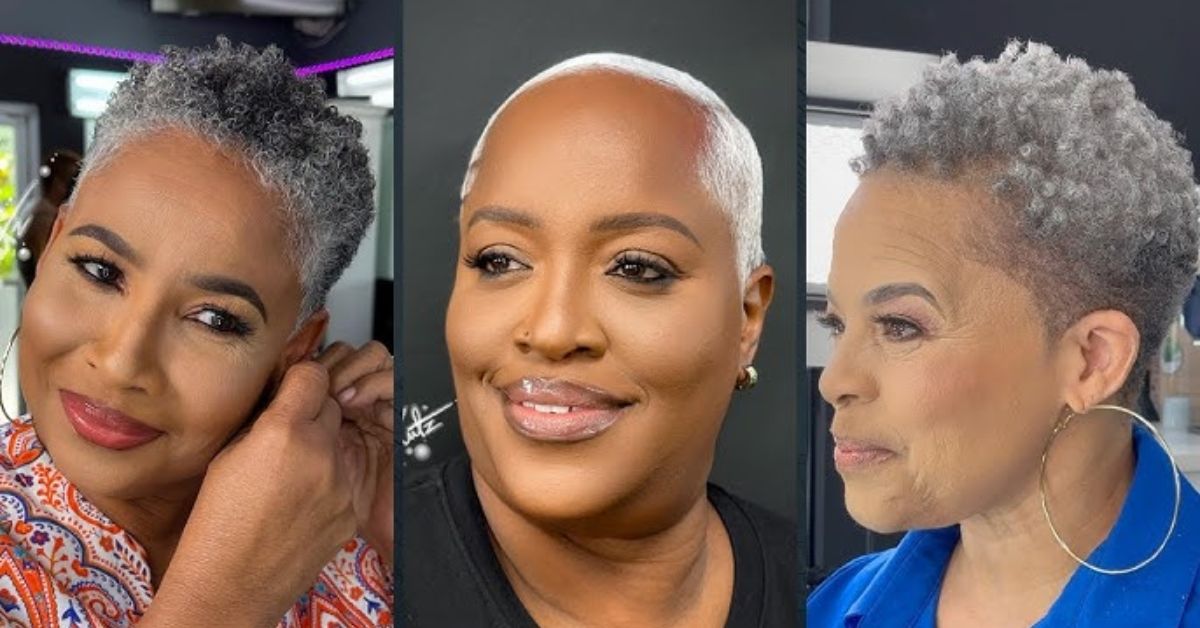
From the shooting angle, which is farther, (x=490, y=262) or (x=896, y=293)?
(x=896, y=293)

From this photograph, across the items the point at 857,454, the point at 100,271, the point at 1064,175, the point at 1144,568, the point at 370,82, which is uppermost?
the point at 370,82

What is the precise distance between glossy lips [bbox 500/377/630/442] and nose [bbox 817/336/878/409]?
29cm

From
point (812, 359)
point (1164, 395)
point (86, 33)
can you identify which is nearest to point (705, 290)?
point (812, 359)

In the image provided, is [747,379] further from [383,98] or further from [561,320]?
[383,98]

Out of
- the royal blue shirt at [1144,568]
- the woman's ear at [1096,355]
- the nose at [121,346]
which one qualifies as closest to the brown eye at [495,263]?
the nose at [121,346]

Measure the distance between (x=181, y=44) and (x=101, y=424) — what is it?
438 mm

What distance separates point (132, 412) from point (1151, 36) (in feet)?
4.52

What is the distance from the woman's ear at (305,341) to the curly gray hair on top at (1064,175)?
67cm

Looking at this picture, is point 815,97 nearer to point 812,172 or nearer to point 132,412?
point 812,172

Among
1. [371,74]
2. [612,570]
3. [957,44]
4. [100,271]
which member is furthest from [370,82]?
[957,44]

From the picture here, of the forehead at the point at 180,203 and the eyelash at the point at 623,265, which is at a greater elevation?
the forehead at the point at 180,203

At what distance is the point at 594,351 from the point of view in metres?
1.46

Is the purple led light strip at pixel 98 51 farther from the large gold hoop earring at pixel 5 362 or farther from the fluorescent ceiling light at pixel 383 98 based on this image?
the large gold hoop earring at pixel 5 362

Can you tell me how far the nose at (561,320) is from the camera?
1.43 m
